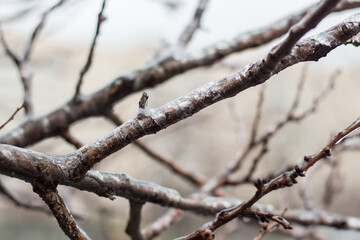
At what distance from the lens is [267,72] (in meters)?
0.45

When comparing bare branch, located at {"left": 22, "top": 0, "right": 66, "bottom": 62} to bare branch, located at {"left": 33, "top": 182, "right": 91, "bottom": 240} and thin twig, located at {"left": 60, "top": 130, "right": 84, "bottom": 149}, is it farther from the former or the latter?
bare branch, located at {"left": 33, "top": 182, "right": 91, "bottom": 240}

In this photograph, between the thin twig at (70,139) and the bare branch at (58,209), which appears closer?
the bare branch at (58,209)

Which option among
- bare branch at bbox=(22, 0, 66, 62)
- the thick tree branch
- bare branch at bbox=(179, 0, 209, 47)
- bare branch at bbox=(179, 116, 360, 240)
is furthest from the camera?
bare branch at bbox=(179, 0, 209, 47)

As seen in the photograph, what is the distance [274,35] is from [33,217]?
3.45 metres

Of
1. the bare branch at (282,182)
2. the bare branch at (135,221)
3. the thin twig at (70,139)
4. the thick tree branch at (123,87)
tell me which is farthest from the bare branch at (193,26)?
the bare branch at (282,182)

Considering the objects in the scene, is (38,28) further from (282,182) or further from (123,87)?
(282,182)

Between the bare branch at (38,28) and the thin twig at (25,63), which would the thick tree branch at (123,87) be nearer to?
the thin twig at (25,63)

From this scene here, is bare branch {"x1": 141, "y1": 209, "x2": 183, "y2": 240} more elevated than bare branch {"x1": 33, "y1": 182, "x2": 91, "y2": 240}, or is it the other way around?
bare branch {"x1": 33, "y1": 182, "x2": 91, "y2": 240}

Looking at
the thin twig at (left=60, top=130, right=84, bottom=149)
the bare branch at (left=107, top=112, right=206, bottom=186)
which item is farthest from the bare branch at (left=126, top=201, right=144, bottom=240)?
the bare branch at (left=107, top=112, right=206, bottom=186)

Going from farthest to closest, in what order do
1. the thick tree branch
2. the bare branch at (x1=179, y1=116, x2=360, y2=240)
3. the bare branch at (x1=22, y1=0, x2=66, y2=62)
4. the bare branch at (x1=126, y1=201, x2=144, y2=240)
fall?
the thick tree branch, the bare branch at (x1=22, y1=0, x2=66, y2=62), the bare branch at (x1=126, y1=201, x2=144, y2=240), the bare branch at (x1=179, y1=116, x2=360, y2=240)

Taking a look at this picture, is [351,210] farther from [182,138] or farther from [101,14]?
[101,14]

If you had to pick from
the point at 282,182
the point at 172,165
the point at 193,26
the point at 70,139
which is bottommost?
the point at 282,182

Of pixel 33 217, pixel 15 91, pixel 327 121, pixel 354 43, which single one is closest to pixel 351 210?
pixel 327 121

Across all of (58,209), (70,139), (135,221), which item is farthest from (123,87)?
(58,209)
